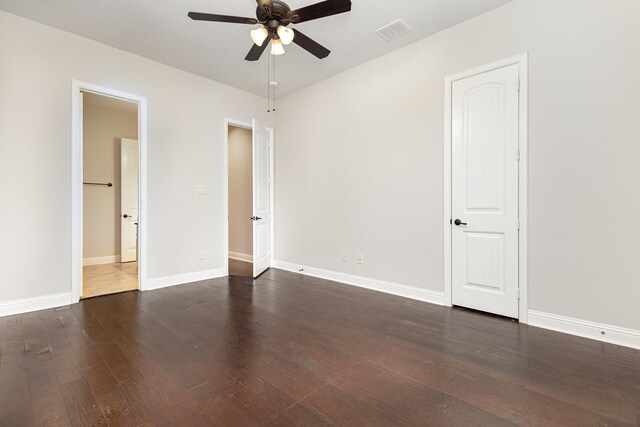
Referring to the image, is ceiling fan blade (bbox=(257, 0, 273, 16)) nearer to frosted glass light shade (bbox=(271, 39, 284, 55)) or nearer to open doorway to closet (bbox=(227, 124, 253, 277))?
frosted glass light shade (bbox=(271, 39, 284, 55))

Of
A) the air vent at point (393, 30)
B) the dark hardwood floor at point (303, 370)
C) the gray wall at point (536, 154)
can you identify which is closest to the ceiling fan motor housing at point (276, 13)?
the air vent at point (393, 30)

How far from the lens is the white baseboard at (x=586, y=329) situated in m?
2.27

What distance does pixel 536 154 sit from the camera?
2.67 metres

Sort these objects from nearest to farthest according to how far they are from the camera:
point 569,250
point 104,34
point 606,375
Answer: point 606,375
point 569,250
point 104,34

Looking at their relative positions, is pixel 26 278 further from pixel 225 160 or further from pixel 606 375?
pixel 606 375

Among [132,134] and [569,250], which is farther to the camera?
[132,134]

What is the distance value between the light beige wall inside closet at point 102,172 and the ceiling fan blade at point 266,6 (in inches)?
165

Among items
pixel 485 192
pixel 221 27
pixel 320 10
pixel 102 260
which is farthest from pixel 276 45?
pixel 102 260

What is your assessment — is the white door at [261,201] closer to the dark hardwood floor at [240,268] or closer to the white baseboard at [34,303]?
the dark hardwood floor at [240,268]

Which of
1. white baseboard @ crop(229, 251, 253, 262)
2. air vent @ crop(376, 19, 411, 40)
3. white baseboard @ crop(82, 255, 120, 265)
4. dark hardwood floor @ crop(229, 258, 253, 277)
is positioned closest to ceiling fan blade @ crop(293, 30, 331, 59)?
air vent @ crop(376, 19, 411, 40)

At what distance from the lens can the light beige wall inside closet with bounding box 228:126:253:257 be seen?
5824mm

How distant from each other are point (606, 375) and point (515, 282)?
97 cm

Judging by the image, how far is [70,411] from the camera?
61.3 inches

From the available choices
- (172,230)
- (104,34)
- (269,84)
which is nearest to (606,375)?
(172,230)
